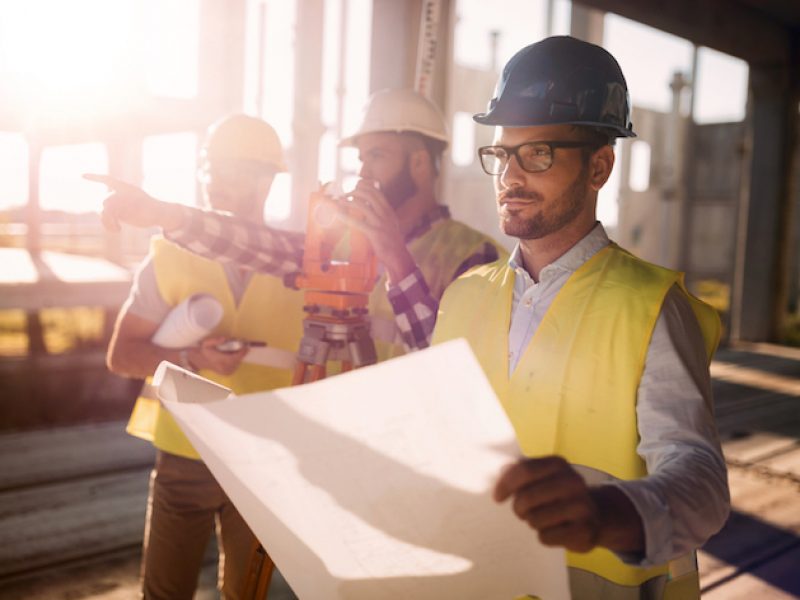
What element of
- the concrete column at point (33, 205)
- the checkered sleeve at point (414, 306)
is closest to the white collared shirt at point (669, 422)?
the checkered sleeve at point (414, 306)

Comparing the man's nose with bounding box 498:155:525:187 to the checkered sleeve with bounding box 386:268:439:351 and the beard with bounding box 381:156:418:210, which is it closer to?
the checkered sleeve with bounding box 386:268:439:351

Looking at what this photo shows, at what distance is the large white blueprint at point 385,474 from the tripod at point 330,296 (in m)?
0.79

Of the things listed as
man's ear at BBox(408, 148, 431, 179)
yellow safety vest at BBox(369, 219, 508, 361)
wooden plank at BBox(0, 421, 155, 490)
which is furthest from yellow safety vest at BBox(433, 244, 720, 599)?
wooden plank at BBox(0, 421, 155, 490)

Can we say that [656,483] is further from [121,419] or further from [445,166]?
[121,419]

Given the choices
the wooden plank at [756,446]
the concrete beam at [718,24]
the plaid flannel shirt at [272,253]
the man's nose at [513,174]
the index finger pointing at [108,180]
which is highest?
the concrete beam at [718,24]

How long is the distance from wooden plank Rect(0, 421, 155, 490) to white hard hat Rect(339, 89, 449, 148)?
113 inches

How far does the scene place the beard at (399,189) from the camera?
85.4 inches

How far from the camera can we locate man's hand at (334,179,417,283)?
1.67 meters

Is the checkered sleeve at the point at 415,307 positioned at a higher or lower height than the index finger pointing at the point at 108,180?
lower

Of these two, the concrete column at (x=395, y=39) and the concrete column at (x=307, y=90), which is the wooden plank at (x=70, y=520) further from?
the concrete column at (x=307, y=90)

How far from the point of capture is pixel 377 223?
167cm

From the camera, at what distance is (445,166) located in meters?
5.00

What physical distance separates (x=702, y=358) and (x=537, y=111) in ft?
1.66

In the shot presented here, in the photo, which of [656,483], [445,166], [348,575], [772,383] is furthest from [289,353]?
[772,383]
